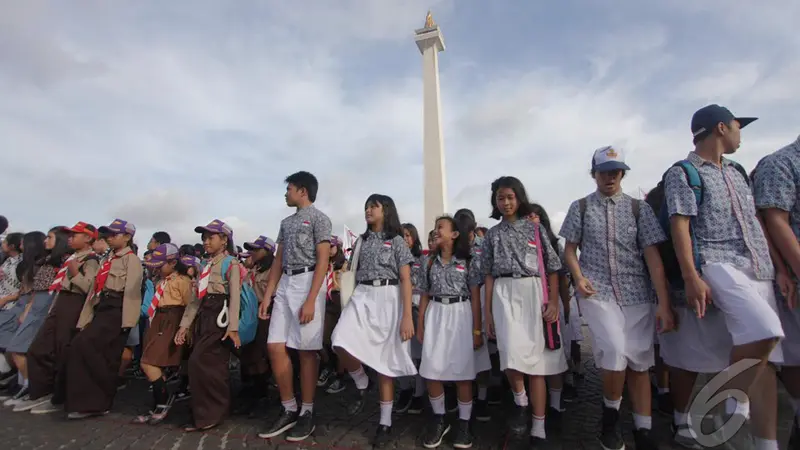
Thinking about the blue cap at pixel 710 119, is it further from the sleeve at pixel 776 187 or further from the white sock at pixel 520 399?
the white sock at pixel 520 399

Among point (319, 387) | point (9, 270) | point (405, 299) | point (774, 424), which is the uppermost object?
point (9, 270)

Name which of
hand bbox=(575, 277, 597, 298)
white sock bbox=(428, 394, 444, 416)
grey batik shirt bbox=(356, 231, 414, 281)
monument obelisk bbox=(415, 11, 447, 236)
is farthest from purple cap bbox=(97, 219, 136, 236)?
monument obelisk bbox=(415, 11, 447, 236)

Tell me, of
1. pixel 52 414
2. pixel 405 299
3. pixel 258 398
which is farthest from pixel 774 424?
pixel 52 414

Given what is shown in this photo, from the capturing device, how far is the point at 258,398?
4711 millimetres

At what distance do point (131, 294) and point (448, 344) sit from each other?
3388mm

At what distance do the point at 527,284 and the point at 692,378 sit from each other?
1.27 meters

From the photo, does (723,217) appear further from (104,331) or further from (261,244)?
(104,331)

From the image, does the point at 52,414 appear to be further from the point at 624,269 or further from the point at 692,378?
the point at 692,378

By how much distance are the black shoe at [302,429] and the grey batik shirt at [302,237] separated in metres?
1.25

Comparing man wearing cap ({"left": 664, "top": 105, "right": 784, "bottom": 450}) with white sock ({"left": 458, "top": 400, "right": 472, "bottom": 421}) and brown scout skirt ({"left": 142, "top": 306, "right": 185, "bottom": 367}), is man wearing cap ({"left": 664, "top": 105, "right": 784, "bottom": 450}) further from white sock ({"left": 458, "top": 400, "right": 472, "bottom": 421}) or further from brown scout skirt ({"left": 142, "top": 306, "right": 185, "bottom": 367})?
brown scout skirt ({"left": 142, "top": 306, "right": 185, "bottom": 367})

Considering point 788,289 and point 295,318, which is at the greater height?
point 788,289

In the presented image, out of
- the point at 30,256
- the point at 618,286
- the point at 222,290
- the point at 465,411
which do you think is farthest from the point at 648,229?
the point at 30,256

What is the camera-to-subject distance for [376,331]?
3.61 meters

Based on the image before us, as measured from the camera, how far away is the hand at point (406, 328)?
11.6 feet
